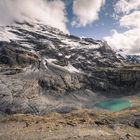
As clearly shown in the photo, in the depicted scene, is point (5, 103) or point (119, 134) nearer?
point (119, 134)

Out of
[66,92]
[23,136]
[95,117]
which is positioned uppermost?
[66,92]

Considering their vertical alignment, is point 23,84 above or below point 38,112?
above

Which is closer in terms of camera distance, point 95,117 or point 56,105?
point 95,117

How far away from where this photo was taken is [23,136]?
4159cm

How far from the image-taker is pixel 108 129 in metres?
45.7

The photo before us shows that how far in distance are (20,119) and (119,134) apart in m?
20.5

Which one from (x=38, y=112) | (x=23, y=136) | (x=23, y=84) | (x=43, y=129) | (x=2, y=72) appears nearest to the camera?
(x=23, y=136)

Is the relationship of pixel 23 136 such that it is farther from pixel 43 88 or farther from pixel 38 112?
pixel 43 88

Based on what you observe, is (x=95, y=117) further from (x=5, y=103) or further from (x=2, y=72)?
(x=2, y=72)

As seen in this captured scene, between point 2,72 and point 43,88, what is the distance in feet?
103

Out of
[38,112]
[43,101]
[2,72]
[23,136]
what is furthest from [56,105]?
[23,136]

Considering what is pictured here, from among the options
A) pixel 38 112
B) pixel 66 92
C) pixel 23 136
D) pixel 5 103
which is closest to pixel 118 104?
pixel 66 92

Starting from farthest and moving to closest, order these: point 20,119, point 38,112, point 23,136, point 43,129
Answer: point 38,112, point 20,119, point 43,129, point 23,136

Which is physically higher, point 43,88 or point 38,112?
point 43,88
